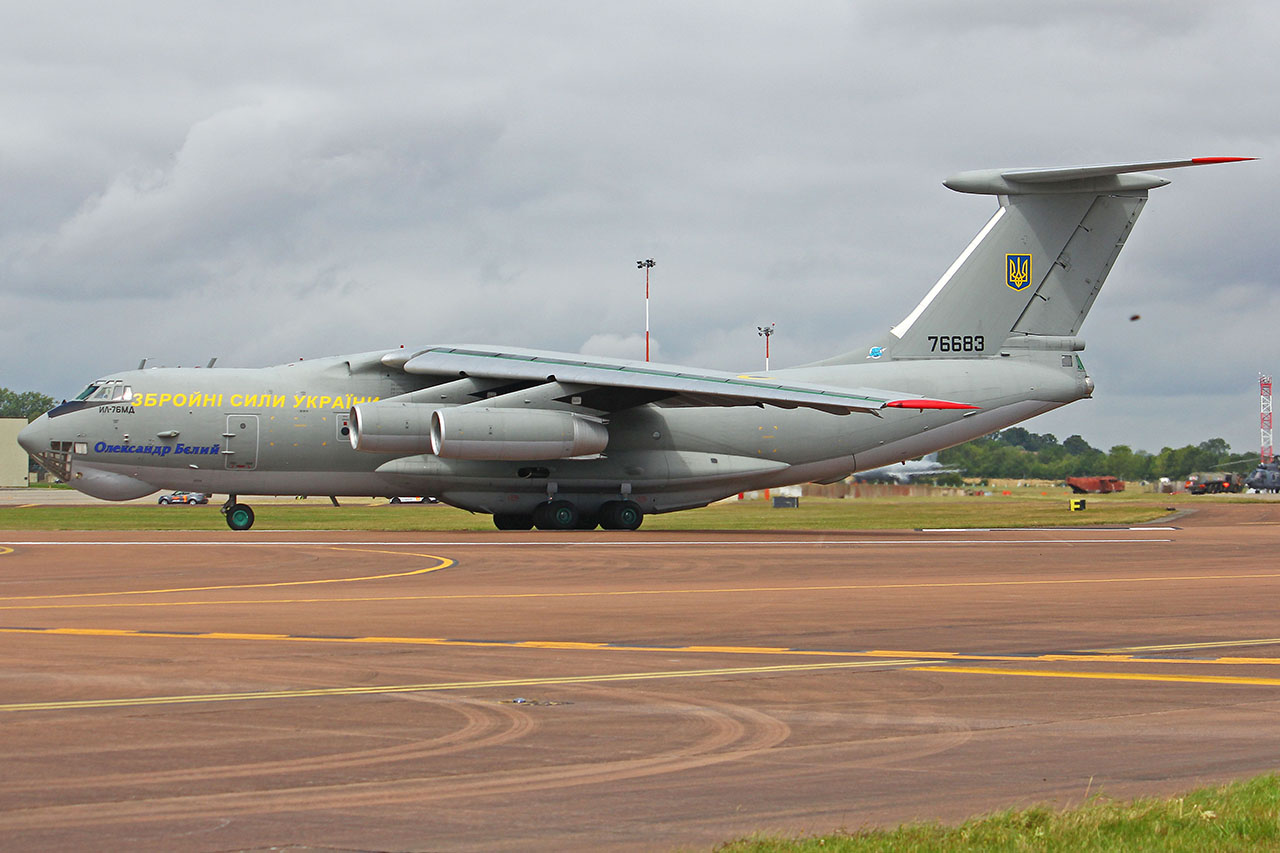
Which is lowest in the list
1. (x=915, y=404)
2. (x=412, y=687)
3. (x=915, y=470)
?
(x=412, y=687)

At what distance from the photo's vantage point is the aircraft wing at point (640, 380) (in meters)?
27.6

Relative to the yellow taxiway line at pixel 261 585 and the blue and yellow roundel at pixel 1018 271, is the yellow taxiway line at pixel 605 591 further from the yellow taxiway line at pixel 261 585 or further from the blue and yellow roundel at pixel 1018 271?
the blue and yellow roundel at pixel 1018 271

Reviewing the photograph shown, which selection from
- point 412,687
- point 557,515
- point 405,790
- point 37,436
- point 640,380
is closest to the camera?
point 405,790

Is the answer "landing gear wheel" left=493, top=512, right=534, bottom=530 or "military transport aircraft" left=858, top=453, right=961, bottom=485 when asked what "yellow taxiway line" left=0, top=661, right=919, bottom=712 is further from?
"military transport aircraft" left=858, top=453, right=961, bottom=485

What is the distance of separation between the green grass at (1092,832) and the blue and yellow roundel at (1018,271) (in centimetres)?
2804

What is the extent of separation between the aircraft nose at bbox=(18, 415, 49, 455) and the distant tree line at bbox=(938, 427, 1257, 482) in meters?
70.2

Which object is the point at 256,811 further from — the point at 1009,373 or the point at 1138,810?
the point at 1009,373

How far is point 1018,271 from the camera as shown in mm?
32469

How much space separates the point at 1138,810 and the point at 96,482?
28.0m

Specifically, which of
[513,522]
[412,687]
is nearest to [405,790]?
[412,687]

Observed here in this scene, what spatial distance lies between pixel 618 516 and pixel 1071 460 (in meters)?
89.6

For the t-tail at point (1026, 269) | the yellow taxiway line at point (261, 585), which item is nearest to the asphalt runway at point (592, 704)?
the yellow taxiway line at point (261, 585)

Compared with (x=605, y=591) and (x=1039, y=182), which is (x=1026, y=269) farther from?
(x=605, y=591)

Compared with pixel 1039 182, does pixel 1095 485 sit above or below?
below
